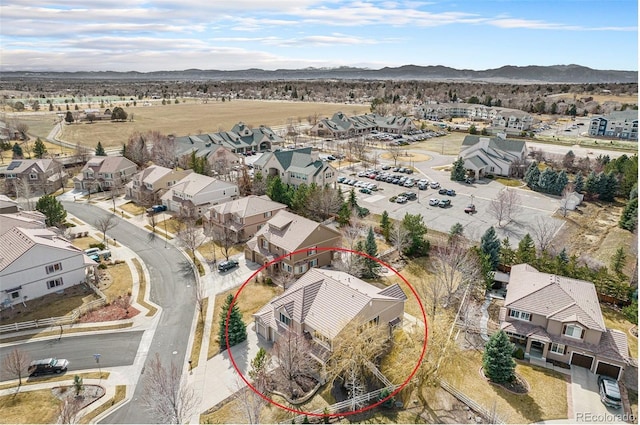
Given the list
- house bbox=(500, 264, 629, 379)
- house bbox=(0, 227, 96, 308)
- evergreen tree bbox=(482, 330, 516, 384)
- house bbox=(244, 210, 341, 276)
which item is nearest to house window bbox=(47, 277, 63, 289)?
house bbox=(0, 227, 96, 308)

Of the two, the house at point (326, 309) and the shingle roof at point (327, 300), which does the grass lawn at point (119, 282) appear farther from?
the shingle roof at point (327, 300)

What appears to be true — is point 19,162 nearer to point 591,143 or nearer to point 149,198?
point 149,198

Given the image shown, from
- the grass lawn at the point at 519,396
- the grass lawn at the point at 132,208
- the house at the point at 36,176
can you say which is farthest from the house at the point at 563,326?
the house at the point at 36,176

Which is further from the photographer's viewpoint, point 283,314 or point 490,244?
point 490,244

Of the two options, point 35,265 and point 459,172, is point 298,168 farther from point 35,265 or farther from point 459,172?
point 35,265

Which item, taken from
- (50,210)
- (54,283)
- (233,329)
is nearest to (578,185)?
(233,329)

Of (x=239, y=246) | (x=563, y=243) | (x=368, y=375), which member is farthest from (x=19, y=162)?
(x=563, y=243)
